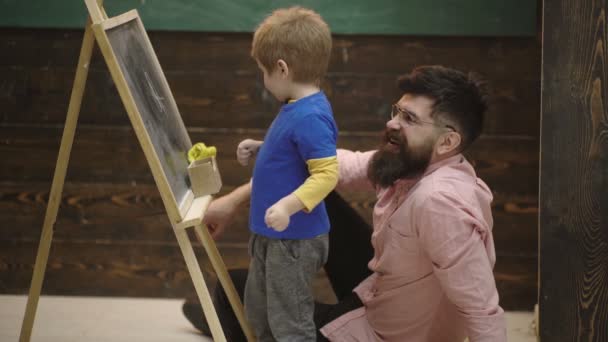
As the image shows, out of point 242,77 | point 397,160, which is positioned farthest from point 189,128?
point 397,160

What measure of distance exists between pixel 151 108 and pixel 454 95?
0.75m

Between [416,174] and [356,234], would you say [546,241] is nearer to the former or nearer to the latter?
[416,174]

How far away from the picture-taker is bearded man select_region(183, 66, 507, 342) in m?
1.95

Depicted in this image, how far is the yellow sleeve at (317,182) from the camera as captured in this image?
6.30 feet

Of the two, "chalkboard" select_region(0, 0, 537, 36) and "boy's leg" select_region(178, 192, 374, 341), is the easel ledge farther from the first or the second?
"chalkboard" select_region(0, 0, 537, 36)

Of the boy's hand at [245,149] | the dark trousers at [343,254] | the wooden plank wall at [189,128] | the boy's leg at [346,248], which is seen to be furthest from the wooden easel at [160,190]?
the wooden plank wall at [189,128]

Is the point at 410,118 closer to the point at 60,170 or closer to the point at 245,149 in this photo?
the point at 245,149

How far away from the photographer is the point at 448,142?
2.11 m

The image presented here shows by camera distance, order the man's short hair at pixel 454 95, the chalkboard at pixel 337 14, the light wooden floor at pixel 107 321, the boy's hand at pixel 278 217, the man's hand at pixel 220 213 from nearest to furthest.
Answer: the boy's hand at pixel 278 217 < the man's short hair at pixel 454 95 < the man's hand at pixel 220 213 < the light wooden floor at pixel 107 321 < the chalkboard at pixel 337 14

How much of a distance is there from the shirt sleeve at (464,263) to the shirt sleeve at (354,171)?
55 centimetres

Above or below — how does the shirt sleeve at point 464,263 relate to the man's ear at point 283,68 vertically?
below

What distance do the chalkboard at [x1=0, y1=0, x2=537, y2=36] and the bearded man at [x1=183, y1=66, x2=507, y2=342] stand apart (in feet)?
2.96

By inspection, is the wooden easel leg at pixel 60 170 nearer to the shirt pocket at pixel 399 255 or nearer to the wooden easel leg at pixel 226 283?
the wooden easel leg at pixel 226 283

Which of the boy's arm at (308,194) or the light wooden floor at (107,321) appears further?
the light wooden floor at (107,321)
